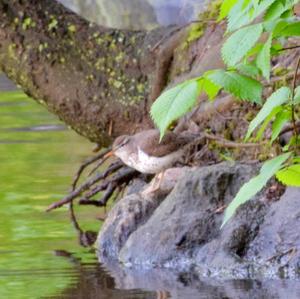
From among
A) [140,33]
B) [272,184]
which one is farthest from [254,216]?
[140,33]

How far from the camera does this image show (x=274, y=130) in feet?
12.3

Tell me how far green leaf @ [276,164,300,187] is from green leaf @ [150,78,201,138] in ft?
1.10

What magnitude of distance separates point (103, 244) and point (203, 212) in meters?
0.81

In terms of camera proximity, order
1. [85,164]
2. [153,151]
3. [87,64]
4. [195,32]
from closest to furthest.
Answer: [153,151]
[85,164]
[195,32]
[87,64]

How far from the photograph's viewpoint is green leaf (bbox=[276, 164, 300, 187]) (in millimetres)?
3535

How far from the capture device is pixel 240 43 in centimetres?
345

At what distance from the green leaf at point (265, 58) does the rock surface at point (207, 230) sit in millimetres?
2727

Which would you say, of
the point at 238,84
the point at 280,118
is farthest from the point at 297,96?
the point at 238,84

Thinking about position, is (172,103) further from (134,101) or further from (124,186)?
(134,101)

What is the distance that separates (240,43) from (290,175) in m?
0.42

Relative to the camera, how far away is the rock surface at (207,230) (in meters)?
6.29

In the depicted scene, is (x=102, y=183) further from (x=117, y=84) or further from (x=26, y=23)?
(x=26, y=23)

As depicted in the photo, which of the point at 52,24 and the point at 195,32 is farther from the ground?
the point at 195,32

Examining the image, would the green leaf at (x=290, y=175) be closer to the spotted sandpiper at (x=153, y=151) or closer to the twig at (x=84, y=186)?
the spotted sandpiper at (x=153, y=151)
